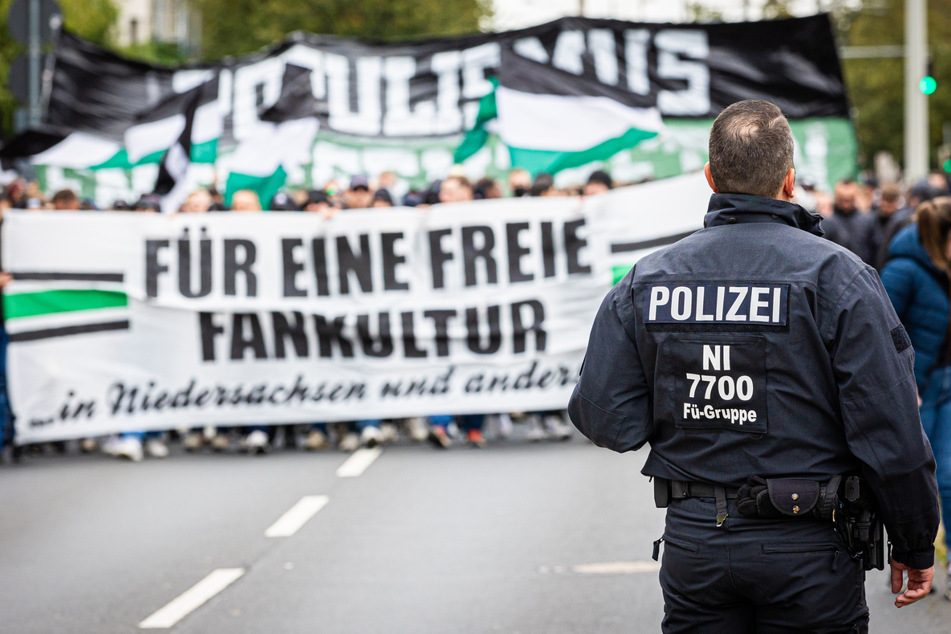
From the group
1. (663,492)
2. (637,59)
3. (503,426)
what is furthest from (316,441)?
(663,492)

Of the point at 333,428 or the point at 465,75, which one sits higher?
the point at 465,75

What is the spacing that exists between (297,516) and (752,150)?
5.70 metres

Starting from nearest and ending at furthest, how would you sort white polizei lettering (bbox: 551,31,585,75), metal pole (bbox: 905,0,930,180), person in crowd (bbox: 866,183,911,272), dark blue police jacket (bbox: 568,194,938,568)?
dark blue police jacket (bbox: 568,194,938,568) < person in crowd (bbox: 866,183,911,272) < white polizei lettering (bbox: 551,31,585,75) < metal pole (bbox: 905,0,930,180)

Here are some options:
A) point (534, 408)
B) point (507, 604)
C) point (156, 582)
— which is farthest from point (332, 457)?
point (507, 604)

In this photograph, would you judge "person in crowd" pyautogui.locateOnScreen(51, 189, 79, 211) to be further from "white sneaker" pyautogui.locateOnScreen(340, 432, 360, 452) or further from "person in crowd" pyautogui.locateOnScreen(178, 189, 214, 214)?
"white sneaker" pyautogui.locateOnScreen(340, 432, 360, 452)

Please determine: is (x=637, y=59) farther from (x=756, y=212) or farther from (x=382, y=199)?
(x=756, y=212)

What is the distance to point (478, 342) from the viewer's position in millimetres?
12000

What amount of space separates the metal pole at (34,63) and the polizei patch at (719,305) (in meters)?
16.0

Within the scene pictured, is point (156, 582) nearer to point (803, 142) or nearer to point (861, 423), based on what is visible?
point (861, 423)

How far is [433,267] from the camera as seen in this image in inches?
475

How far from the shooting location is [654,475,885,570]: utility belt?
322 cm

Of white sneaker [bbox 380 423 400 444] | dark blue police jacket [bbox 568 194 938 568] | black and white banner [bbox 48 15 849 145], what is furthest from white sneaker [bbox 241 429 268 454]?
dark blue police jacket [bbox 568 194 938 568]

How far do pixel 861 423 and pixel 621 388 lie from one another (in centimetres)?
57

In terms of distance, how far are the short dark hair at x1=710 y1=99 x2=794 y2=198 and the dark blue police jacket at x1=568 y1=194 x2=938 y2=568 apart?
0.05 metres
